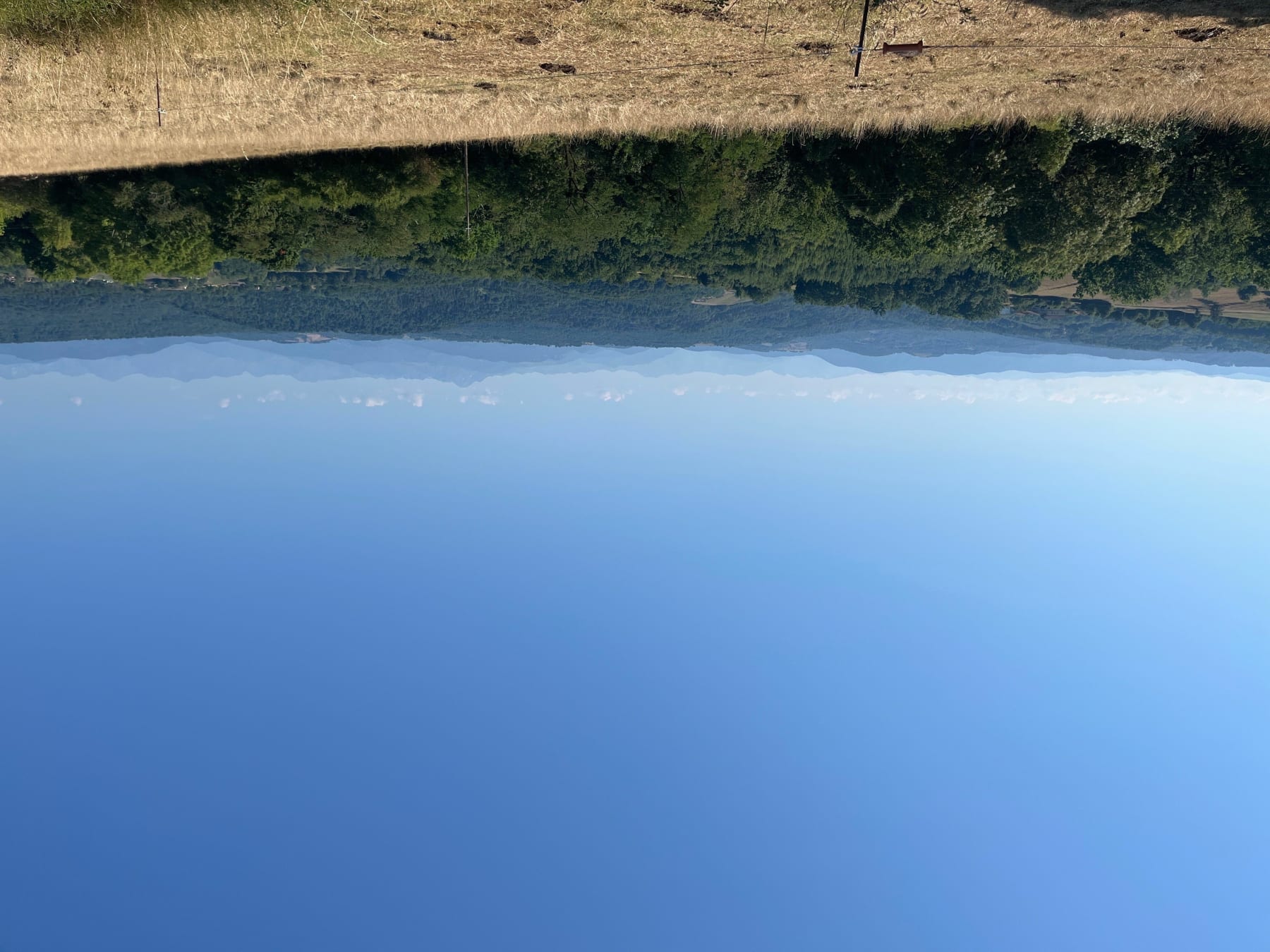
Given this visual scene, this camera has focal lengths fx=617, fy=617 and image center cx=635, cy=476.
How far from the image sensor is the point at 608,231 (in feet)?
132

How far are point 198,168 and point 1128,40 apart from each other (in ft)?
122

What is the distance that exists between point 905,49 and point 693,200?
14734 millimetres

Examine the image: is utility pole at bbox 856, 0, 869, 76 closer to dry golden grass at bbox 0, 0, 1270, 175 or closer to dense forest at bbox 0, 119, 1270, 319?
dry golden grass at bbox 0, 0, 1270, 175

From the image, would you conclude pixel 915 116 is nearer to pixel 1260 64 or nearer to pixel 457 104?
pixel 1260 64

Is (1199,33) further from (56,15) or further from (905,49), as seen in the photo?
(56,15)

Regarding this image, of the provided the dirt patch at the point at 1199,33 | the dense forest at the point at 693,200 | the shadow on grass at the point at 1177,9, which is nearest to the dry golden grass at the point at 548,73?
the shadow on grass at the point at 1177,9

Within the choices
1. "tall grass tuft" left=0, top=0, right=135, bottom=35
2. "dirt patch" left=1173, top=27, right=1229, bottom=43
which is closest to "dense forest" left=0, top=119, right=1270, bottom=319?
"dirt patch" left=1173, top=27, right=1229, bottom=43

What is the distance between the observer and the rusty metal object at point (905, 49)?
850 inches

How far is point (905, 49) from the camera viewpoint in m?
21.6

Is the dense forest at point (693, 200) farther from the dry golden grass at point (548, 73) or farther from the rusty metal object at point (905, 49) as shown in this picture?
the rusty metal object at point (905, 49)

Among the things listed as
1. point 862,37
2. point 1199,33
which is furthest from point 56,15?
point 1199,33

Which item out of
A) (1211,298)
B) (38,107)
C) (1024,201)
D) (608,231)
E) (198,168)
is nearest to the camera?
(38,107)

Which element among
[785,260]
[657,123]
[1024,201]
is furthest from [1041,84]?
[785,260]

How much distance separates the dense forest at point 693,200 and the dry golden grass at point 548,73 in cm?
315
